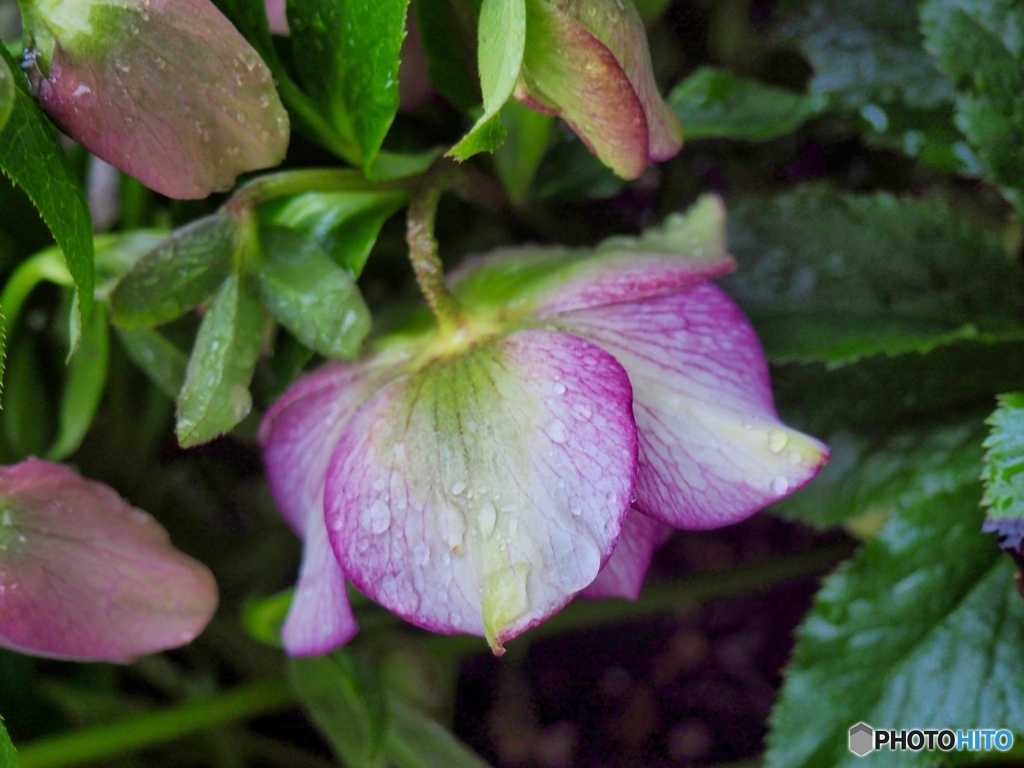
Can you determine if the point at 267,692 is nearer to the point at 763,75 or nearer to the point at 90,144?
the point at 90,144

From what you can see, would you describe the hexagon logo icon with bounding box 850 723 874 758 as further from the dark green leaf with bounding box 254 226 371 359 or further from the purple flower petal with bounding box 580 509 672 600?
the dark green leaf with bounding box 254 226 371 359

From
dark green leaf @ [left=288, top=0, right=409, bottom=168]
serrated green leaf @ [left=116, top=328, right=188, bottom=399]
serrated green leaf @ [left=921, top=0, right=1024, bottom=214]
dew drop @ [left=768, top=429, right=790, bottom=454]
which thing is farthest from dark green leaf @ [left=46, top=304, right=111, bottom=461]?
serrated green leaf @ [left=921, top=0, right=1024, bottom=214]

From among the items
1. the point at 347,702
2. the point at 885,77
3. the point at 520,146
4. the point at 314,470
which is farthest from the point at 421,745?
the point at 885,77

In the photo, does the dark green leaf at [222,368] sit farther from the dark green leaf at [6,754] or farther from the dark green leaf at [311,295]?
the dark green leaf at [6,754]

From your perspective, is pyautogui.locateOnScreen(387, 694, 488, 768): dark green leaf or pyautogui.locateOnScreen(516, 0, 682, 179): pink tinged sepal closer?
pyautogui.locateOnScreen(516, 0, 682, 179): pink tinged sepal

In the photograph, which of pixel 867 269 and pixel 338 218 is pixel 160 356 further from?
pixel 867 269

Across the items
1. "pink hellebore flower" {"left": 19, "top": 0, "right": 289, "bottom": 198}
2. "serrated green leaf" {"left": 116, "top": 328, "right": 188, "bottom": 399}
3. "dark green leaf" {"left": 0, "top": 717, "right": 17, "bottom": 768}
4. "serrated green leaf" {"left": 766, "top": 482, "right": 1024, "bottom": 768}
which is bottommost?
"serrated green leaf" {"left": 766, "top": 482, "right": 1024, "bottom": 768}
